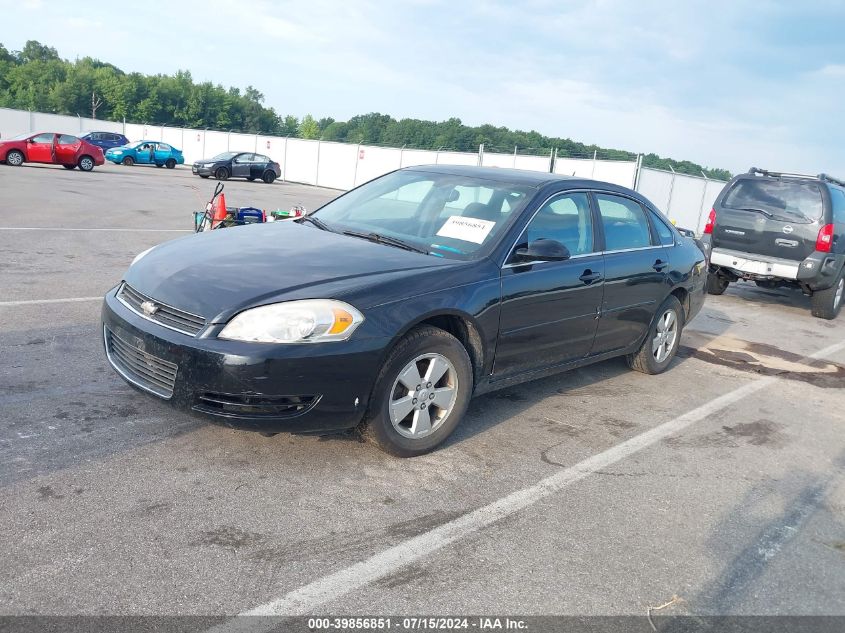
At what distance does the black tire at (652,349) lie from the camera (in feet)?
20.3

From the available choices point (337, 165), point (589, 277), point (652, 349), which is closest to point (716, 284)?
point (652, 349)

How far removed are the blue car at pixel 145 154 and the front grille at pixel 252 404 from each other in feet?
122

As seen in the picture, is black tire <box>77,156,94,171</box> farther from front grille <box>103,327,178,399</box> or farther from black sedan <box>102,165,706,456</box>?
front grille <box>103,327,178,399</box>

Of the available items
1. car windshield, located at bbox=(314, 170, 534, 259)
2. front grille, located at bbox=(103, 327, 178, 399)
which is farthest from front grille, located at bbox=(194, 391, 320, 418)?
car windshield, located at bbox=(314, 170, 534, 259)

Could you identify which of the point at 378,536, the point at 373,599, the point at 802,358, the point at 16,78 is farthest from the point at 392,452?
the point at 16,78

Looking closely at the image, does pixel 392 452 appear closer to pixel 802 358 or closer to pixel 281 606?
pixel 281 606

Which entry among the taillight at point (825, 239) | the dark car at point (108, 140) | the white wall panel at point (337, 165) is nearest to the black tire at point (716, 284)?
the taillight at point (825, 239)

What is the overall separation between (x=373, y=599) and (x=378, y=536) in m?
→ 0.47

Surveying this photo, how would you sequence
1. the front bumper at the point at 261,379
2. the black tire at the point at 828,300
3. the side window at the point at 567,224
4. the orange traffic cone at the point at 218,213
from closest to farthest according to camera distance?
the front bumper at the point at 261,379 < the side window at the point at 567,224 < the orange traffic cone at the point at 218,213 < the black tire at the point at 828,300

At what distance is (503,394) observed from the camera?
214 inches

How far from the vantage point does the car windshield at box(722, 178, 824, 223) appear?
10.1 m

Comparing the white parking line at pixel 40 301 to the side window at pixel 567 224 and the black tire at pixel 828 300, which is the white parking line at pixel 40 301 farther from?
the black tire at pixel 828 300

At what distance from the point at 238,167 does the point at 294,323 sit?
30.8 m

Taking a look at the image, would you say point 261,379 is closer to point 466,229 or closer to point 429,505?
point 429,505
